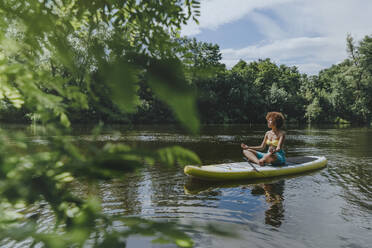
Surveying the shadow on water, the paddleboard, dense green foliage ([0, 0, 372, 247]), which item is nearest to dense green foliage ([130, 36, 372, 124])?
the paddleboard

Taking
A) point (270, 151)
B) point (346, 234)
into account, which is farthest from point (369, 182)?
point (346, 234)

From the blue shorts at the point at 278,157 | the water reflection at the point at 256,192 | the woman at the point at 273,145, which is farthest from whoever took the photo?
the blue shorts at the point at 278,157

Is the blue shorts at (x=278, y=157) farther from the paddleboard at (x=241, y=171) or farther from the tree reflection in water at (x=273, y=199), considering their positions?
the tree reflection in water at (x=273, y=199)

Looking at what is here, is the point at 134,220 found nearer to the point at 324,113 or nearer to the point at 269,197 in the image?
the point at 269,197

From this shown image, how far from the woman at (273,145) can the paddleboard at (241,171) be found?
0.18m

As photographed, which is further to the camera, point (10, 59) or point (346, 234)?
point (346, 234)

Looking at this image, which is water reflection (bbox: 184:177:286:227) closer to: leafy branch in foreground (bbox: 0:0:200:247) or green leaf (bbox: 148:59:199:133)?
leafy branch in foreground (bbox: 0:0:200:247)

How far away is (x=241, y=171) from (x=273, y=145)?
1244 millimetres

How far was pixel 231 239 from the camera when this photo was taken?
0.64 m

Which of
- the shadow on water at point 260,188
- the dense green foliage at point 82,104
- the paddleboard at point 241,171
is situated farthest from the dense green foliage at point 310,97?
the dense green foliage at point 82,104

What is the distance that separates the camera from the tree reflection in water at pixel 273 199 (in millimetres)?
5375

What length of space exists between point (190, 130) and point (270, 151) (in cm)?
836

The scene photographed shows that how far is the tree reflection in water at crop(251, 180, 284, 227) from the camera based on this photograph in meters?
5.38

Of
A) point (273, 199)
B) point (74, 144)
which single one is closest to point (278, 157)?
point (273, 199)
